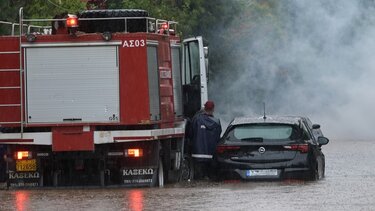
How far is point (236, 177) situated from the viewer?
23.1m

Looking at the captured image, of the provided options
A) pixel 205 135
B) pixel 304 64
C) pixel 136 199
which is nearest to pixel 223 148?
pixel 205 135

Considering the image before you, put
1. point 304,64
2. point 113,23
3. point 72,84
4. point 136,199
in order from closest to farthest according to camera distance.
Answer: point 136,199
point 72,84
point 113,23
point 304,64

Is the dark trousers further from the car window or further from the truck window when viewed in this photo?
the car window

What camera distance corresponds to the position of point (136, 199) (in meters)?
19.5

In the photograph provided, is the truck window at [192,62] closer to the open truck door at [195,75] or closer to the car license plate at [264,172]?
the open truck door at [195,75]

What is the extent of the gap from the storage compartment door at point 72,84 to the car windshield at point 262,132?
2.79 metres

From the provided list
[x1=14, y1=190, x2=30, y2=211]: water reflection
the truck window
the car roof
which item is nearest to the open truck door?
the truck window

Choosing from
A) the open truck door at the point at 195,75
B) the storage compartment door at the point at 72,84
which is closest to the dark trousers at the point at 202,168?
the open truck door at the point at 195,75

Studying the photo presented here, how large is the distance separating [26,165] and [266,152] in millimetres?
4327

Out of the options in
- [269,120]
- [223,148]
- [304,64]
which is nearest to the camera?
[223,148]

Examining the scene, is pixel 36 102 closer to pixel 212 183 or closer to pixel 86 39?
pixel 86 39

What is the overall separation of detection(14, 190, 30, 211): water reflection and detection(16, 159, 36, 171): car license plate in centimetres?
67

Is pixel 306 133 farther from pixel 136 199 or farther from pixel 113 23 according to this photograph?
pixel 136 199

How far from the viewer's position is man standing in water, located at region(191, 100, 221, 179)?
24.1 meters
